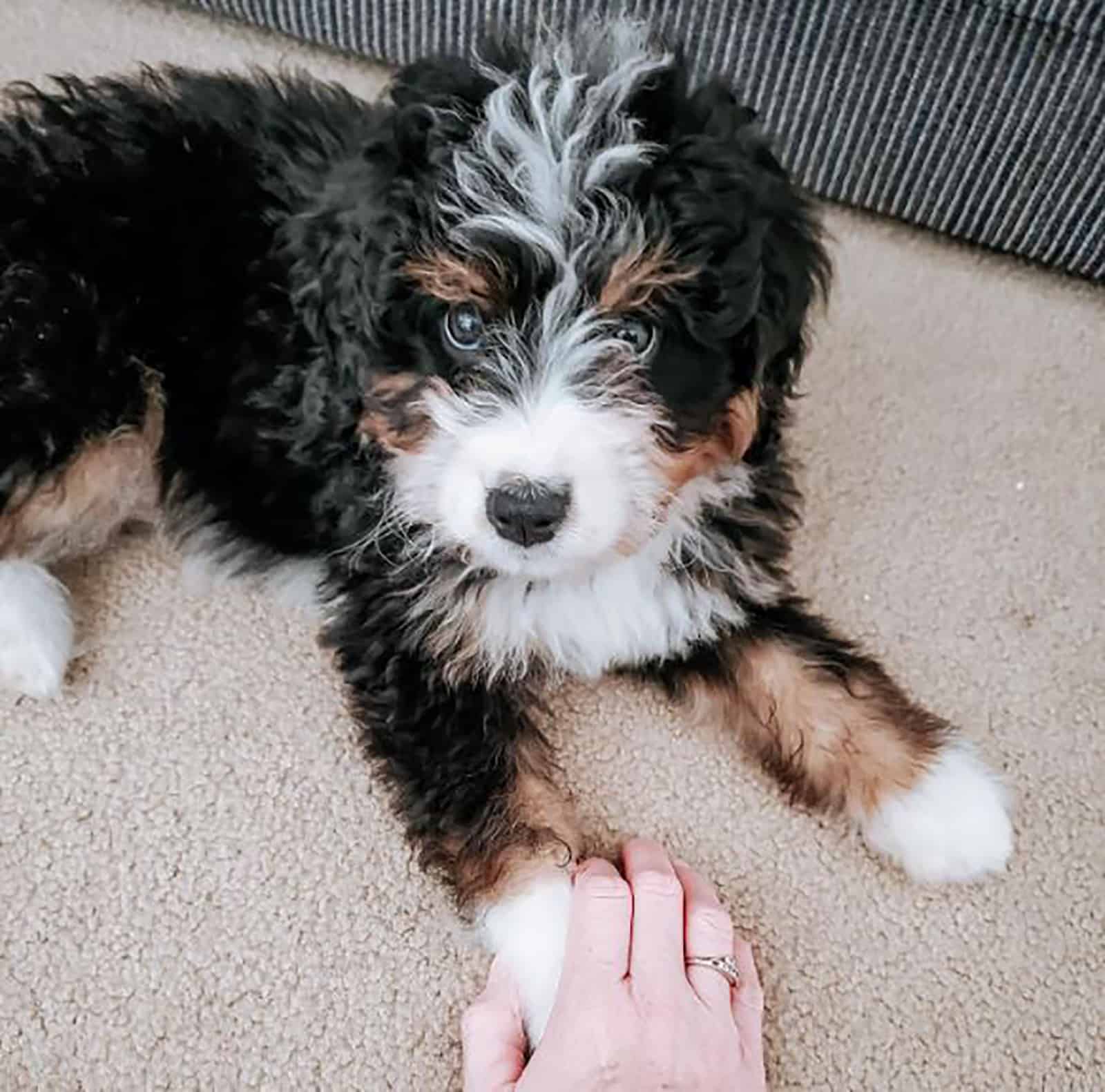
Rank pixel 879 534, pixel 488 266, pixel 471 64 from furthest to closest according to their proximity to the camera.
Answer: pixel 879 534
pixel 471 64
pixel 488 266

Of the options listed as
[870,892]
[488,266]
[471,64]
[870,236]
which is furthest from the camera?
[870,236]

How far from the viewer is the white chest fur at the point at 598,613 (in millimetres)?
1925

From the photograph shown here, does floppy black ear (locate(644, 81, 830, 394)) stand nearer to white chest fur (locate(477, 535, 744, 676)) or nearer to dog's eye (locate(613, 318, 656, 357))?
dog's eye (locate(613, 318, 656, 357))

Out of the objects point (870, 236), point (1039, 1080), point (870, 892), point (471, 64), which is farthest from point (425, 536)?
point (870, 236)

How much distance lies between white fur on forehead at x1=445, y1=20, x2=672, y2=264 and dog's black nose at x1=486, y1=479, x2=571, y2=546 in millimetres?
248

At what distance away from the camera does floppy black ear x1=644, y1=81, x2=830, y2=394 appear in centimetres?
156

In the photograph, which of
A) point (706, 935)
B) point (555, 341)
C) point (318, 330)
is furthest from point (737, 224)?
point (706, 935)

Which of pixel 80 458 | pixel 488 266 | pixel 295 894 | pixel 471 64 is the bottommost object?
pixel 295 894

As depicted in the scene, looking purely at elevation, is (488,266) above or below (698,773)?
above

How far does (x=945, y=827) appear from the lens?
6.23ft

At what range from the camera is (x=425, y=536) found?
1.86 m

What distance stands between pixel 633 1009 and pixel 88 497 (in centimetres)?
107

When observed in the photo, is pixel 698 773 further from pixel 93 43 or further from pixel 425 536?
pixel 93 43

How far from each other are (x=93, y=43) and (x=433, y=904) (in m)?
2.09
